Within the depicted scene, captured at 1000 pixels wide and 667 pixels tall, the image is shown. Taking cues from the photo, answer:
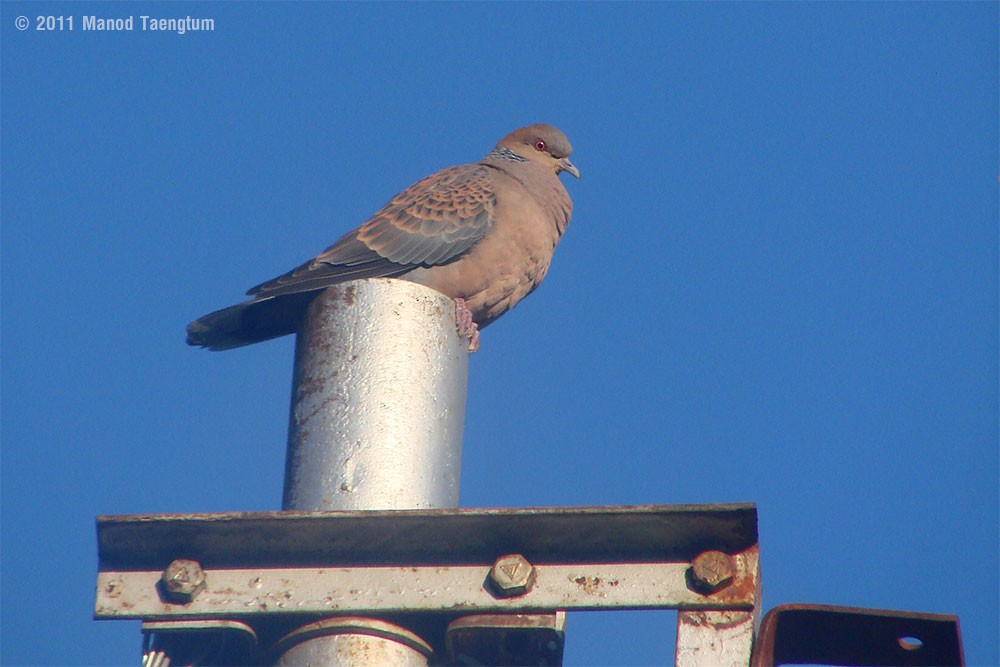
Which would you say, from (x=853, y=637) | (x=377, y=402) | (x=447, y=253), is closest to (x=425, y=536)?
(x=377, y=402)

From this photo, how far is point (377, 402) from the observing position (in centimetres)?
314

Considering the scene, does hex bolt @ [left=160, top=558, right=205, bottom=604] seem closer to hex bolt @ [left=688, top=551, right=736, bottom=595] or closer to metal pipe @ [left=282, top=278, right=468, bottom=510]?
metal pipe @ [left=282, top=278, right=468, bottom=510]

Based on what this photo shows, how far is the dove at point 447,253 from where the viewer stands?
17.0ft

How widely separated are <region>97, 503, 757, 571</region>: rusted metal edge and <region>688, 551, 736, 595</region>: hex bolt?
0.07ft

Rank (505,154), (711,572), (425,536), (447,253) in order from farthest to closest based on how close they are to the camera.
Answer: (505,154) → (447,253) → (425,536) → (711,572)

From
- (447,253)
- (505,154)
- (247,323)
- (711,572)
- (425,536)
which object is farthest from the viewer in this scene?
(505,154)

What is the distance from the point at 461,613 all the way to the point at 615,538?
0.34 meters

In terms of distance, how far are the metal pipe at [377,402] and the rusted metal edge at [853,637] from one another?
925 millimetres

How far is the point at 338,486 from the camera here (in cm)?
301

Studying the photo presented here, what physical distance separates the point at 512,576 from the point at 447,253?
3500 millimetres

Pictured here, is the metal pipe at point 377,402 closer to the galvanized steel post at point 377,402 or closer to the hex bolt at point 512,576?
the galvanized steel post at point 377,402

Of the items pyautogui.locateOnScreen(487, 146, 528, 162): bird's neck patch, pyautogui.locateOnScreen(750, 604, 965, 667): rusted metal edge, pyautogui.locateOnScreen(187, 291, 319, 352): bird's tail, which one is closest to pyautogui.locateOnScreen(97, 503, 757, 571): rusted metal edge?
pyautogui.locateOnScreen(750, 604, 965, 667): rusted metal edge

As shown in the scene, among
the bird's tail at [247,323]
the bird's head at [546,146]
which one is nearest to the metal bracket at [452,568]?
the bird's tail at [247,323]

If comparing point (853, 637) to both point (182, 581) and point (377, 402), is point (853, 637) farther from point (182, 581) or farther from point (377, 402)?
point (182, 581)
